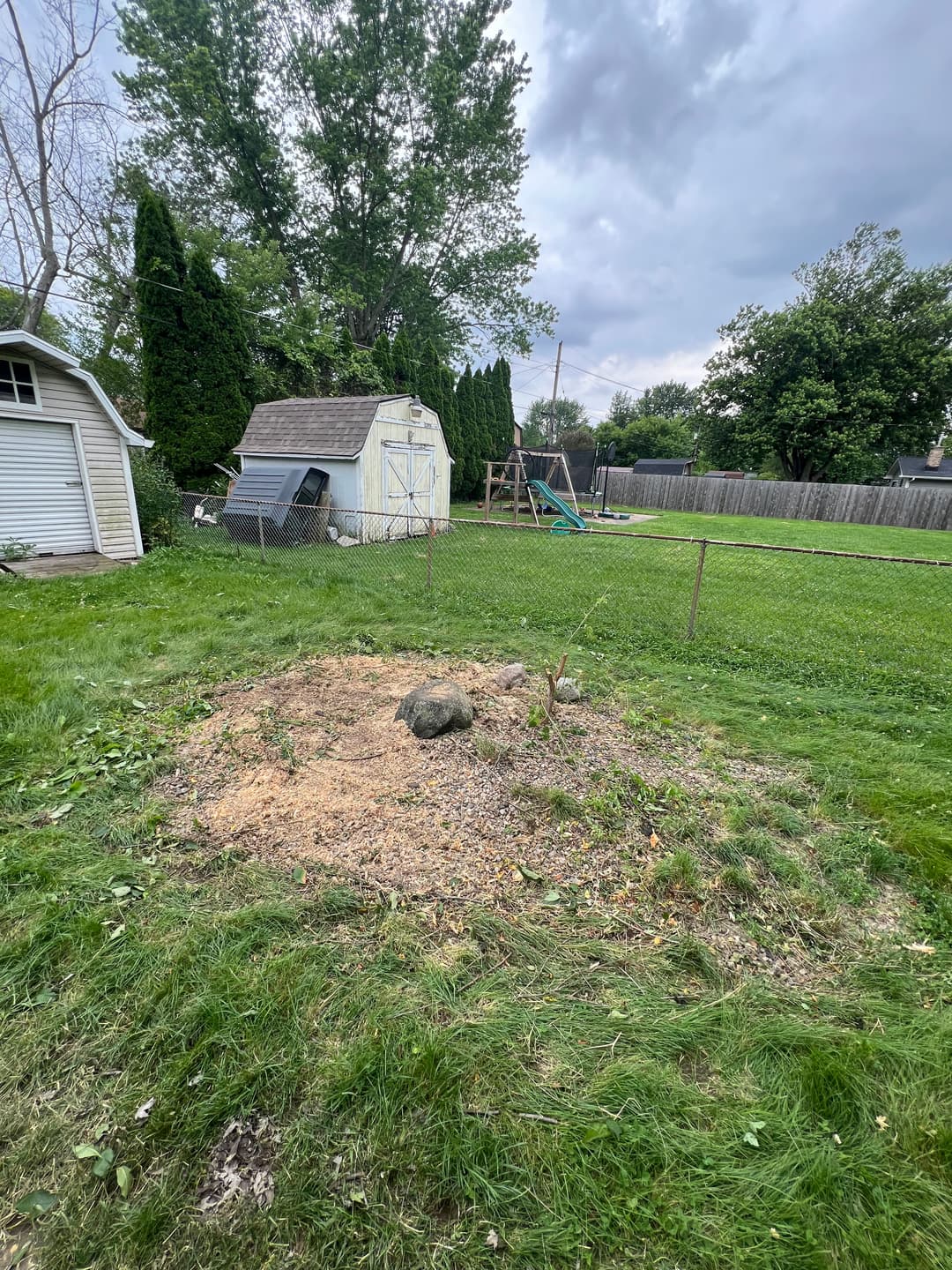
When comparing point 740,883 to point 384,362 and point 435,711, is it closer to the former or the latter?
point 435,711

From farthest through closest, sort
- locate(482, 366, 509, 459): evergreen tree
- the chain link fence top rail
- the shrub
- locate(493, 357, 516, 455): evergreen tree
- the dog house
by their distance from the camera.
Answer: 1. locate(493, 357, 516, 455): evergreen tree
2. locate(482, 366, 509, 459): evergreen tree
3. the dog house
4. the shrub
5. the chain link fence top rail

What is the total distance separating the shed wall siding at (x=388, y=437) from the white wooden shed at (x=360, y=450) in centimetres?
2

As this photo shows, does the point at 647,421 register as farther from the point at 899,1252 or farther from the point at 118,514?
the point at 899,1252

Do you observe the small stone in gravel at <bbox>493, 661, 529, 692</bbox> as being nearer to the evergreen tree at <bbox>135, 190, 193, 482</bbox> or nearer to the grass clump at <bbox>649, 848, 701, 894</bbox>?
the grass clump at <bbox>649, 848, 701, 894</bbox>

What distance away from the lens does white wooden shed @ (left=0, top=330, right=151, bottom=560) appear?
7.57m

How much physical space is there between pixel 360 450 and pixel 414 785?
978 cm

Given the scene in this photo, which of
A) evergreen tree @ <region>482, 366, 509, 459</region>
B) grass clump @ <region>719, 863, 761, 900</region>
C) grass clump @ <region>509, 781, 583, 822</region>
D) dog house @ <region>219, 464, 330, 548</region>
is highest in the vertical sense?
evergreen tree @ <region>482, 366, 509, 459</region>

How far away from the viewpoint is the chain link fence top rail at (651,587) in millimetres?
5145

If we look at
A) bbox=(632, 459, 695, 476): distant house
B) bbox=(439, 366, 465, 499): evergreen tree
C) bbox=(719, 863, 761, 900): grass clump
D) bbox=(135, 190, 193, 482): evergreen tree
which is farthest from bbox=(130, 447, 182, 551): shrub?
bbox=(632, 459, 695, 476): distant house

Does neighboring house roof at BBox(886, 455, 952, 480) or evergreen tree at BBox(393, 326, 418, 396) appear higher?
evergreen tree at BBox(393, 326, 418, 396)

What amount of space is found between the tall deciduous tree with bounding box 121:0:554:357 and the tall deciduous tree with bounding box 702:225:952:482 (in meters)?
14.2

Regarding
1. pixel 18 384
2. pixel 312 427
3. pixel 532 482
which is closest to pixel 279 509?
pixel 312 427

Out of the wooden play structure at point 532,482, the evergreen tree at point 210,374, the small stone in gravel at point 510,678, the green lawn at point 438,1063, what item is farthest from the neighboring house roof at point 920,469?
the small stone in gravel at point 510,678

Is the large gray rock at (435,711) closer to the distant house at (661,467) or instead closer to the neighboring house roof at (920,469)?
the neighboring house roof at (920,469)
